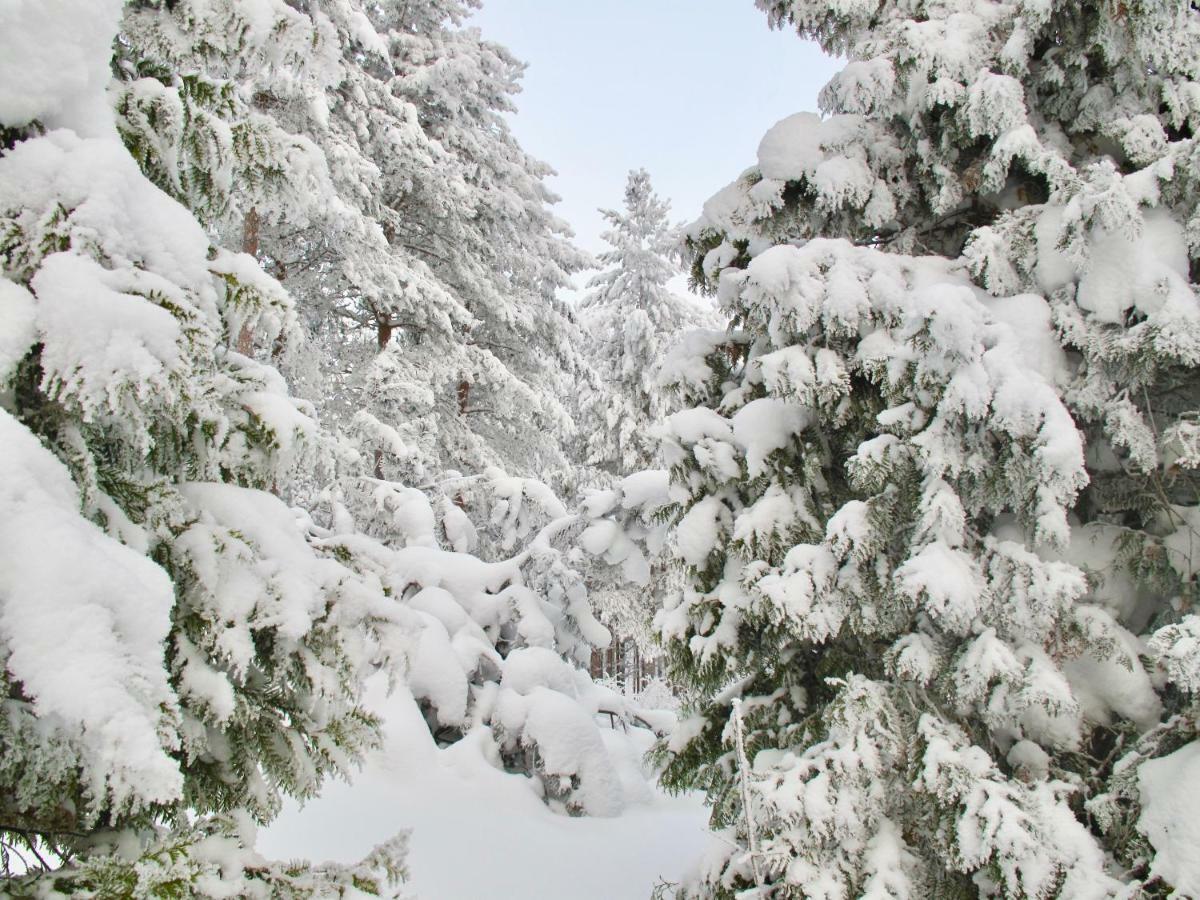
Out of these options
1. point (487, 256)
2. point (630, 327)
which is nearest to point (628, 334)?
point (630, 327)

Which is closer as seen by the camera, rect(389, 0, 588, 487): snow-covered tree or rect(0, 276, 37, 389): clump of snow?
rect(0, 276, 37, 389): clump of snow

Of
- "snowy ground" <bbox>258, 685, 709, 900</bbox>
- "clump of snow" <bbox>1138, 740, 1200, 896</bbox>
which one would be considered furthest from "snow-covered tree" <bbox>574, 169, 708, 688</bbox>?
"clump of snow" <bbox>1138, 740, 1200, 896</bbox>

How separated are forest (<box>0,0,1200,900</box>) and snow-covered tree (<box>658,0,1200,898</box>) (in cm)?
2

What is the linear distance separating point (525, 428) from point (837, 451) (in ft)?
32.8

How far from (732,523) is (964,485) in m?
1.20

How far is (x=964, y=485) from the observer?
3391 mm

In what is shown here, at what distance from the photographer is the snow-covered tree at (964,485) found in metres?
2.96

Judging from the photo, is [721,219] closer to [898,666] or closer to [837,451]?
[837,451]

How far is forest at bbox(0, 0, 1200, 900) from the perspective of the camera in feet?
5.08

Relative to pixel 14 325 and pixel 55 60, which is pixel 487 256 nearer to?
pixel 55 60

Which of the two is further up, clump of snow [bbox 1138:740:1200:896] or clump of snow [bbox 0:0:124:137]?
clump of snow [bbox 0:0:124:137]

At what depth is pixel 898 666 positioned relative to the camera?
3.23m

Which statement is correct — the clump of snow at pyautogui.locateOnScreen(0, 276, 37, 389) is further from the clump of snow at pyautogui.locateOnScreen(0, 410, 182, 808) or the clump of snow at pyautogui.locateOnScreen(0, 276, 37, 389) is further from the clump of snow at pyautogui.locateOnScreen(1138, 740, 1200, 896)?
the clump of snow at pyautogui.locateOnScreen(1138, 740, 1200, 896)

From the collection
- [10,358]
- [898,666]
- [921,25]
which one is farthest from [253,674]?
[921,25]
